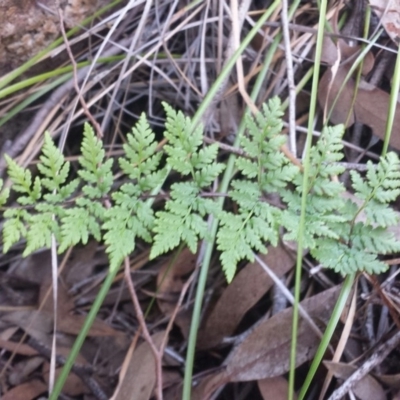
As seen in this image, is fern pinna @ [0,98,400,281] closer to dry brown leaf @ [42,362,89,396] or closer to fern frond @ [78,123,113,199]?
fern frond @ [78,123,113,199]

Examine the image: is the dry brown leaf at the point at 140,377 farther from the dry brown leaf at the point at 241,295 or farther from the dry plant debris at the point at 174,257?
the dry brown leaf at the point at 241,295

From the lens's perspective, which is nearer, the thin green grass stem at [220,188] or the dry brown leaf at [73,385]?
the thin green grass stem at [220,188]

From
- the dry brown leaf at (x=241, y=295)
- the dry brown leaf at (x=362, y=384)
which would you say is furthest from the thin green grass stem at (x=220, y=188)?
the dry brown leaf at (x=362, y=384)

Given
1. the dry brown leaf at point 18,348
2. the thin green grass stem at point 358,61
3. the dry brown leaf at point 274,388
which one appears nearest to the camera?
the dry brown leaf at point 274,388

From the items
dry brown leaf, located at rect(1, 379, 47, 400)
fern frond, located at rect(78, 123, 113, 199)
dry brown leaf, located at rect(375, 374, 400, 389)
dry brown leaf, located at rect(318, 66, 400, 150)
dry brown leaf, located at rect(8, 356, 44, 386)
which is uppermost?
fern frond, located at rect(78, 123, 113, 199)

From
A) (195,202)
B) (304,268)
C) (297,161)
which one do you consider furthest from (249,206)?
(304,268)

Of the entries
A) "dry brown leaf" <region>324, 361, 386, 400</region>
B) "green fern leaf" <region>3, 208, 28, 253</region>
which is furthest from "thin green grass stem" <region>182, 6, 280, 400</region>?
"green fern leaf" <region>3, 208, 28, 253</region>

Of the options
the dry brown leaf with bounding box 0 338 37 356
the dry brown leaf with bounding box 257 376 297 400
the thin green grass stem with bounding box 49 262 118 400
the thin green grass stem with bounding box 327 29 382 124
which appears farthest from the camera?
the dry brown leaf with bounding box 0 338 37 356
